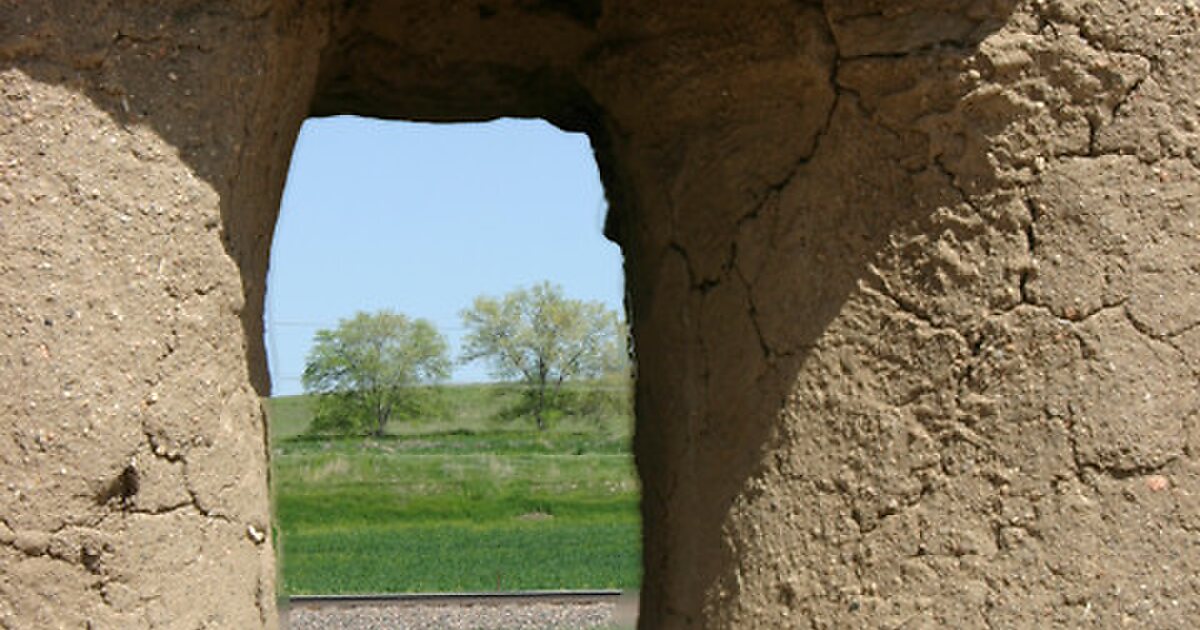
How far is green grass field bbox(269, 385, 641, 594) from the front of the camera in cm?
1673

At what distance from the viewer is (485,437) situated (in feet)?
132

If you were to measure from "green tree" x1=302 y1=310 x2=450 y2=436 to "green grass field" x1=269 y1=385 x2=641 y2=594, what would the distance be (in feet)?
32.2

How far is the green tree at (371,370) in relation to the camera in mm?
43969

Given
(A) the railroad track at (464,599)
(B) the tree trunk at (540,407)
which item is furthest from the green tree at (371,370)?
(A) the railroad track at (464,599)

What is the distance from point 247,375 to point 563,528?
64.1 feet

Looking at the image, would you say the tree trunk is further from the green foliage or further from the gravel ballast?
the gravel ballast

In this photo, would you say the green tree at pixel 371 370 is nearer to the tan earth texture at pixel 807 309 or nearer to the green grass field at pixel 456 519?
the green grass field at pixel 456 519

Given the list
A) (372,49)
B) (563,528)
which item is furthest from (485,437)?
A: (372,49)

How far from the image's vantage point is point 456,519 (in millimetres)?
24375

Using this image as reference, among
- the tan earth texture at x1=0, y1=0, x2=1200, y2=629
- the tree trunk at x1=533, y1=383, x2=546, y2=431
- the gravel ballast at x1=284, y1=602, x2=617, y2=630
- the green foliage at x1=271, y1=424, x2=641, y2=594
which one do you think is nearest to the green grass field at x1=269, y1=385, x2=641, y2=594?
the green foliage at x1=271, y1=424, x2=641, y2=594

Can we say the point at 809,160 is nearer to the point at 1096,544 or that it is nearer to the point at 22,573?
the point at 1096,544

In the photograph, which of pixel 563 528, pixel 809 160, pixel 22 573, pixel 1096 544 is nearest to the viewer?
pixel 22 573

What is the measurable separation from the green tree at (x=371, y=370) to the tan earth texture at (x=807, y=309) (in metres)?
38.9

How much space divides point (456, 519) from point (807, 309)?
21125 mm
